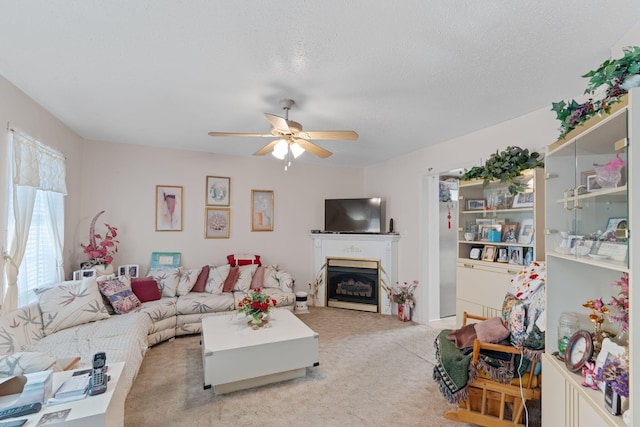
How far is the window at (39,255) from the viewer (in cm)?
273

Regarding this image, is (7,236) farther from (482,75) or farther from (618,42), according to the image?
(618,42)

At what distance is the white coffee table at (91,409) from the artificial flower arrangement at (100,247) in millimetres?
2535

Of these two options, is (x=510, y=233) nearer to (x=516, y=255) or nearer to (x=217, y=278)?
(x=516, y=255)

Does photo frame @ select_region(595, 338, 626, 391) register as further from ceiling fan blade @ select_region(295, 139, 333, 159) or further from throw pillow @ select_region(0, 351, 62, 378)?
throw pillow @ select_region(0, 351, 62, 378)

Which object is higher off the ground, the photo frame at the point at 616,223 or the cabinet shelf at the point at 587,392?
the photo frame at the point at 616,223

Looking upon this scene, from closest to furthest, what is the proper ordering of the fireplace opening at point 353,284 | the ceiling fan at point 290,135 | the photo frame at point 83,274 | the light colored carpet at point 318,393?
the light colored carpet at point 318,393 < the ceiling fan at point 290,135 < the photo frame at point 83,274 < the fireplace opening at point 353,284

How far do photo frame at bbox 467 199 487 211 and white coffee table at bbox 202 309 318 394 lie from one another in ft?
7.41

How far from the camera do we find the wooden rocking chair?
201cm

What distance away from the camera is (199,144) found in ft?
14.1

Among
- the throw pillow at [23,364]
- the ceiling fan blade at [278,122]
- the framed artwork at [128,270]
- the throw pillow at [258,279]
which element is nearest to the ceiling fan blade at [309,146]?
the ceiling fan blade at [278,122]

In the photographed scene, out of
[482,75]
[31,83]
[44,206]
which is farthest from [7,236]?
[482,75]

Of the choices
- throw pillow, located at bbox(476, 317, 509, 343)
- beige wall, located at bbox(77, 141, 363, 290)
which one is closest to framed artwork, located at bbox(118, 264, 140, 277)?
beige wall, located at bbox(77, 141, 363, 290)

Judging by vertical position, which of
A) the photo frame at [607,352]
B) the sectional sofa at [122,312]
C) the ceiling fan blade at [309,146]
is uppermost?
the ceiling fan blade at [309,146]

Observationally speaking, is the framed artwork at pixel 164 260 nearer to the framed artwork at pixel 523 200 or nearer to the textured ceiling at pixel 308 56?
the textured ceiling at pixel 308 56
